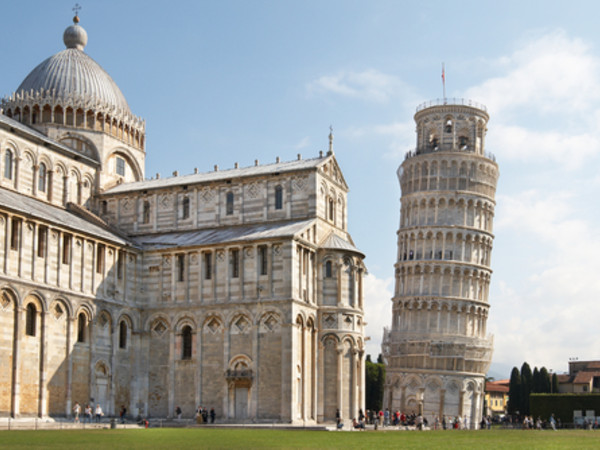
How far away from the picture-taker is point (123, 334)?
52.6m

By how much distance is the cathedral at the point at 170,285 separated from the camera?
46.5 metres

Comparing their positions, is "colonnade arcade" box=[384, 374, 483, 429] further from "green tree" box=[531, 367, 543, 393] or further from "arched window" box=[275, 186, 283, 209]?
"arched window" box=[275, 186, 283, 209]

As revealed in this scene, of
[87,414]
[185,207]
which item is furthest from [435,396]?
[87,414]

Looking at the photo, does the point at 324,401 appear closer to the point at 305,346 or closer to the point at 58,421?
the point at 305,346

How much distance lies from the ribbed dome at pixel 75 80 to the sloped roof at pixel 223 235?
11545mm

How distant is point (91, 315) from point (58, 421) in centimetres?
652

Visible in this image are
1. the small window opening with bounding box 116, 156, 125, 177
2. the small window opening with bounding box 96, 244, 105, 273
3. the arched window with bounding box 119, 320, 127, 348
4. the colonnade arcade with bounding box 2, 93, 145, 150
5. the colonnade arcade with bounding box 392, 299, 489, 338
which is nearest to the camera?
the small window opening with bounding box 96, 244, 105, 273

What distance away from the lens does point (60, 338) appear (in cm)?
4731

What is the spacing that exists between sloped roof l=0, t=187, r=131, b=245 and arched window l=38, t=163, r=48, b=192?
118 centimetres

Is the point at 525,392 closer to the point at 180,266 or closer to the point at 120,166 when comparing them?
the point at 120,166

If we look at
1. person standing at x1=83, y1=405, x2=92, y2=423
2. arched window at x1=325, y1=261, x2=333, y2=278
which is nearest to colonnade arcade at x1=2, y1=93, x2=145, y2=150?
arched window at x1=325, y1=261, x2=333, y2=278

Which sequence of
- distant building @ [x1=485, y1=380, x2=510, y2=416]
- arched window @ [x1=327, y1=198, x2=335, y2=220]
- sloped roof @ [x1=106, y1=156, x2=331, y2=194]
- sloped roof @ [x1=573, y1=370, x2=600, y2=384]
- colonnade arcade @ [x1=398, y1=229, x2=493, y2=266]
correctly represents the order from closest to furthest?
sloped roof @ [x1=106, y1=156, x2=331, y2=194] < arched window @ [x1=327, y1=198, x2=335, y2=220] < colonnade arcade @ [x1=398, y1=229, x2=493, y2=266] < sloped roof @ [x1=573, y1=370, x2=600, y2=384] < distant building @ [x1=485, y1=380, x2=510, y2=416]

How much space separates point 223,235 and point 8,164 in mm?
13749

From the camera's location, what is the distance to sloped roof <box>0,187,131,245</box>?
46.1 metres
